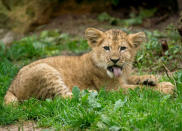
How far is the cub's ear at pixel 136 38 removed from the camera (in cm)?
735

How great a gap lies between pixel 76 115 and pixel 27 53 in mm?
5569

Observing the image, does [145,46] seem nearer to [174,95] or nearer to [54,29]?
[174,95]

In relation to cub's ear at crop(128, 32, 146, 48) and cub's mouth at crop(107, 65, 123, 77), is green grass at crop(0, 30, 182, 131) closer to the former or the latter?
cub's ear at crop(128, 32, 146, 48)

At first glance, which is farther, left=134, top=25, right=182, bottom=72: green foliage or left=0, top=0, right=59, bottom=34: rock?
left=0, top=0, right=59, bottom=34: rock

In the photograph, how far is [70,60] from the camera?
775 centimetres

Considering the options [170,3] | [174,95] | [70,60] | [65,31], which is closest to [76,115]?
[174,95]

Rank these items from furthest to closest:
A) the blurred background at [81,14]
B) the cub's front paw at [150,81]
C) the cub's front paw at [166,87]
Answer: the blurred background at [81,14]
the cub's front paw at [150,81]
the cub's front paw at [166,87]

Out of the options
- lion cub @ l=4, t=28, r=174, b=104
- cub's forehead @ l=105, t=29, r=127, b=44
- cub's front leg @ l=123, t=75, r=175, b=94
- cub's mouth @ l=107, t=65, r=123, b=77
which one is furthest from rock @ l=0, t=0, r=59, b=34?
cub's mouth @ l=107, t=65, r=123, b=77

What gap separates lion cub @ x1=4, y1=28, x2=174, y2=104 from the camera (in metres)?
6.80

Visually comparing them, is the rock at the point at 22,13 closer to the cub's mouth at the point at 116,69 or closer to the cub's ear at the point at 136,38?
the cub's ear at the point at 136,38

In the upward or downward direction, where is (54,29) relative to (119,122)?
upward

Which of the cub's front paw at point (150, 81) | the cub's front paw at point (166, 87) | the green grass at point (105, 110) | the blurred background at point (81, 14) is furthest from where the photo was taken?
the blurred background at point (81, 14)

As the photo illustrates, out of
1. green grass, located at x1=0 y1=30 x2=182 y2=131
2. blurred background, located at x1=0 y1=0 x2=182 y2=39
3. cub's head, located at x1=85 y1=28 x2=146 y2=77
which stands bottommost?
green grass, located at x1=0 y1=30 x2=182 y2=131

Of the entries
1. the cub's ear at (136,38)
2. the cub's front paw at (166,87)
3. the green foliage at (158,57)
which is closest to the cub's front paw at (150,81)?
the cub's front paw at (166,87)
